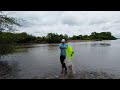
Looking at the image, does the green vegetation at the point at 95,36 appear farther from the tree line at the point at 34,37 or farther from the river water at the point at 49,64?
the river water at the point at 49,64

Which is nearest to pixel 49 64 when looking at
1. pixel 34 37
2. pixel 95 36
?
pixel 34 37

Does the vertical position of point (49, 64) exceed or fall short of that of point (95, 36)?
it exceeds it

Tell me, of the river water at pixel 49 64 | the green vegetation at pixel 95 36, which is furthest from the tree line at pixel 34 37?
the river water at pixel 49 64

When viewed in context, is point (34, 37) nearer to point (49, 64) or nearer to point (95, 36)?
point (49, 64)

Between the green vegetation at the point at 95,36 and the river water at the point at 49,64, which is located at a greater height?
the river water at the point at 49,64

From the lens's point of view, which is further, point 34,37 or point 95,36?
point 95,36

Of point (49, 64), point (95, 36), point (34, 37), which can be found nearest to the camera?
point (49, 64)

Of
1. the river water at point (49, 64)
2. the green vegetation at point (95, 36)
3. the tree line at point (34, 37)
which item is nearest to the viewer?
the river water at point (49, 64)

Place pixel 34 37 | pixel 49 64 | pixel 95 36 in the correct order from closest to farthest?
pixel 49 64 < pixel 34 37 < pixel 95 36

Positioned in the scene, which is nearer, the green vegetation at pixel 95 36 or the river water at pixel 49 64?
the river water at pixel 49 64
